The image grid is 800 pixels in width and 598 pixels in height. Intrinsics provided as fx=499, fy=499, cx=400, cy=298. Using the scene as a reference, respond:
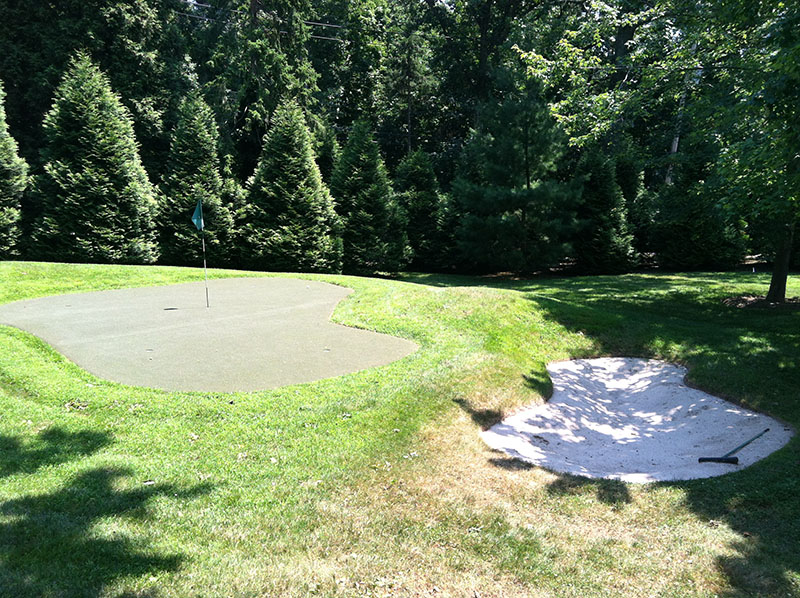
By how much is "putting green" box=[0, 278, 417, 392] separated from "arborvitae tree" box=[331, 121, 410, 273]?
34.3 ft

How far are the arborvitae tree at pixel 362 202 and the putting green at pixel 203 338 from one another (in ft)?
34.3

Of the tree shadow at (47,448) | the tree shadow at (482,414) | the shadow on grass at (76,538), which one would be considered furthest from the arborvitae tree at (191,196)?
the shadow on grass at (76,538)

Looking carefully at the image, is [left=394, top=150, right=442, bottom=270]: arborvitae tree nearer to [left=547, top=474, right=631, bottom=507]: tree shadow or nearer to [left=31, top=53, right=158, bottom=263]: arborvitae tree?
[left=31, top=53, right=158, bottom=263]: arborvitae tree

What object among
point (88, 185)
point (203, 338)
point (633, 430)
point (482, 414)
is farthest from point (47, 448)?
point (88, 185)

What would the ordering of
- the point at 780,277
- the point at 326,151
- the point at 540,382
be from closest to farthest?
the point at 540,382
the point at 780,277
the point at 326,151

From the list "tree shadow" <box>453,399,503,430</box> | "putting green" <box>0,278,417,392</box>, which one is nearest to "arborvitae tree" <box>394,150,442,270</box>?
"putting green" <box>0,278,417,392</box>

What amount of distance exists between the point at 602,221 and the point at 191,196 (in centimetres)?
1877

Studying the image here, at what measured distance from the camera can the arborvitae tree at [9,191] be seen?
58.2ft

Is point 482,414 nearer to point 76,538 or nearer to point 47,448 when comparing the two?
point 76,538

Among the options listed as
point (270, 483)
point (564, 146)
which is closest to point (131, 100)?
point (564, 146)

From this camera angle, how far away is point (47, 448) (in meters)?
4.83

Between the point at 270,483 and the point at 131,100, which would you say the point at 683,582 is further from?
the point at 131,100

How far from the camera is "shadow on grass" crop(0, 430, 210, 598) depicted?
3037 millimetres

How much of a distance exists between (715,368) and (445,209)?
1733 cm
